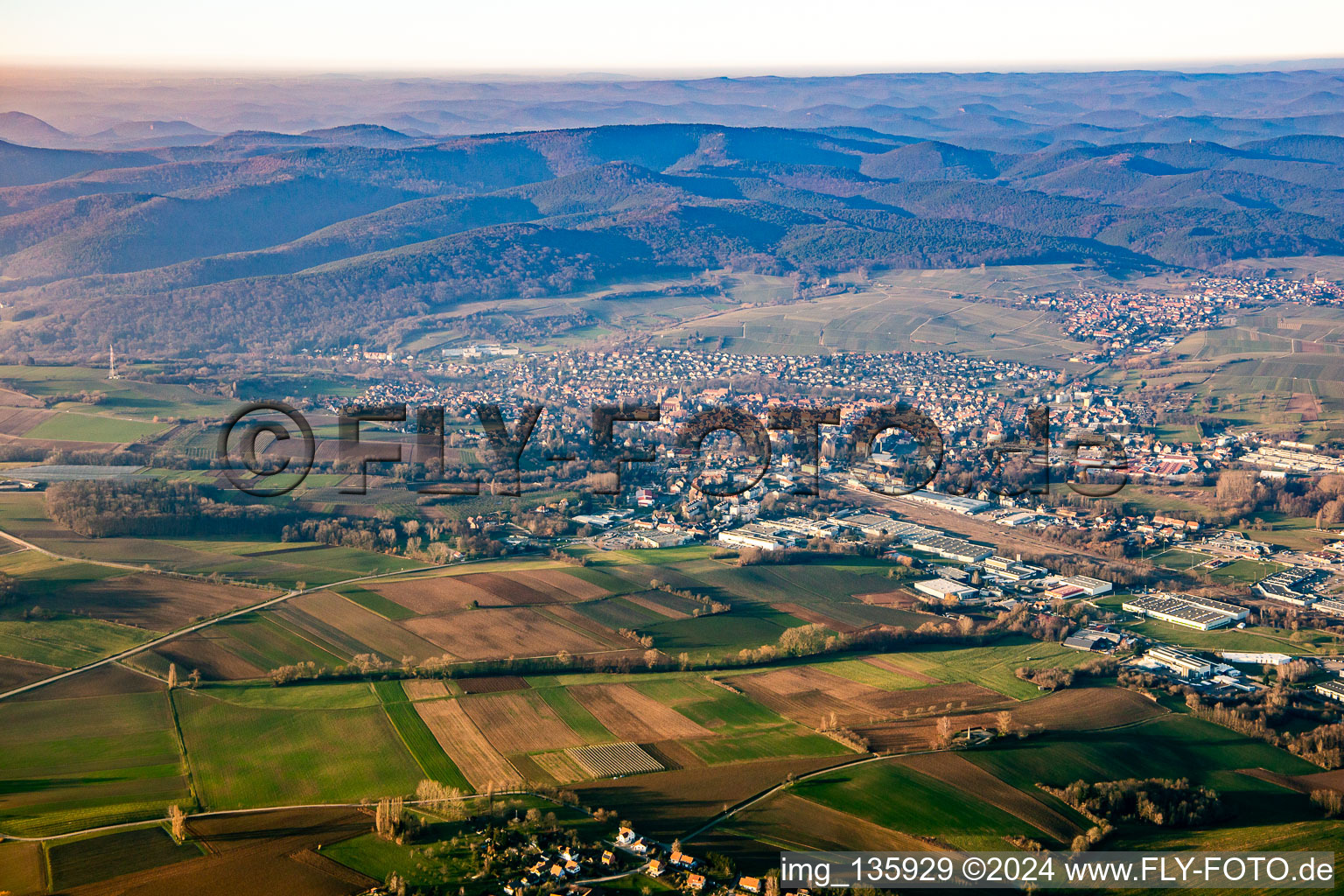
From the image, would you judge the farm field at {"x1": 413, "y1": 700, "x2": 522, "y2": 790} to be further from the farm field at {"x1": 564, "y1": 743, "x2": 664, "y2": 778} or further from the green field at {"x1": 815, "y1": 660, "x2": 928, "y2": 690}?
the green field at {"x1": 815, "y1": 660, "x2": 928, "y2": 690}

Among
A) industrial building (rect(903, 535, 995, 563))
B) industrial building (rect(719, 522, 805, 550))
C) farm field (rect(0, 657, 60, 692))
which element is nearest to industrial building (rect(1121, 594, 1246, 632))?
industrial building (rect(903, 535, 995, 563))

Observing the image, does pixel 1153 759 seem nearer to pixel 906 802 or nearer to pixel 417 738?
pixel 906 802

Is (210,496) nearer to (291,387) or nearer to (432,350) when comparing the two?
(291,387)

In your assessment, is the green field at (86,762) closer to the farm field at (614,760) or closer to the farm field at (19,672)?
the farm field at (19,672)

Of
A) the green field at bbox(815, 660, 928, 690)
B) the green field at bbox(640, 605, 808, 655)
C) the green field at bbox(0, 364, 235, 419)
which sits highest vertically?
the green field at bbox(0, 364, 235, 419)

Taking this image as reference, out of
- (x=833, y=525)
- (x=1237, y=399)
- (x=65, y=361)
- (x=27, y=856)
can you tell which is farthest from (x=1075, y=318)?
(x=27, y=856)

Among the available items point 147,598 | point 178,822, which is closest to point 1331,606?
point 178,822

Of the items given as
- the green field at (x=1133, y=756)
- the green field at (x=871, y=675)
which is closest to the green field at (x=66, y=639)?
the green field at (x=871, y=675)
